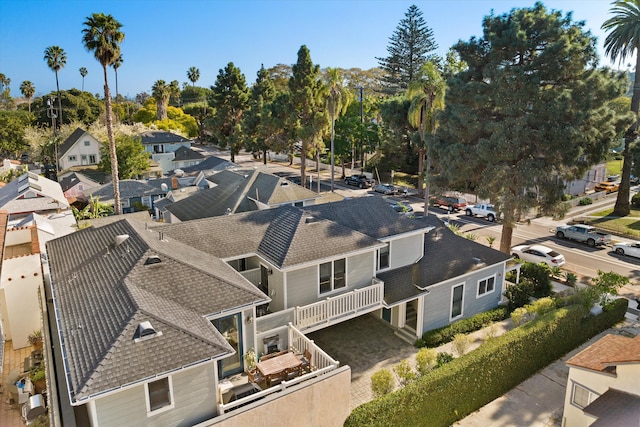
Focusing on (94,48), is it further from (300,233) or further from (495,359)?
(495,359)

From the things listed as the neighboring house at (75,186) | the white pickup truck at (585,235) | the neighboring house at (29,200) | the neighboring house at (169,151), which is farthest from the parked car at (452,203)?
the neighboring house at (75,186)

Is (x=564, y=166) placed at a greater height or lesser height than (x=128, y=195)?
greater

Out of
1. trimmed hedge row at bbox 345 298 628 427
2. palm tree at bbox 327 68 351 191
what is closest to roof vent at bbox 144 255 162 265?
trimmed hedge row at bbox 345 298 628 427

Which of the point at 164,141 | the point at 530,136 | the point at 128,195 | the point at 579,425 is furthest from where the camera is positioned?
the point at 164,141

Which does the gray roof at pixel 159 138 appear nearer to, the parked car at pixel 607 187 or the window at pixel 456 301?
the window at pixel 456 301

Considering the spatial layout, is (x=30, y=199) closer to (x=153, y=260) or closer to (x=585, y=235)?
(x=153, y=260)

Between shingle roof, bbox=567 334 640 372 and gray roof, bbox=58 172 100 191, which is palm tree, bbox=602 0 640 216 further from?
gray roof, bbox=58 172 100 191

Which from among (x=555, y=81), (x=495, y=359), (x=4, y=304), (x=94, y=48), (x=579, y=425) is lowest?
(x=579, y=425)

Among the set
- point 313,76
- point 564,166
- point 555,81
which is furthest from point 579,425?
point 313,76
